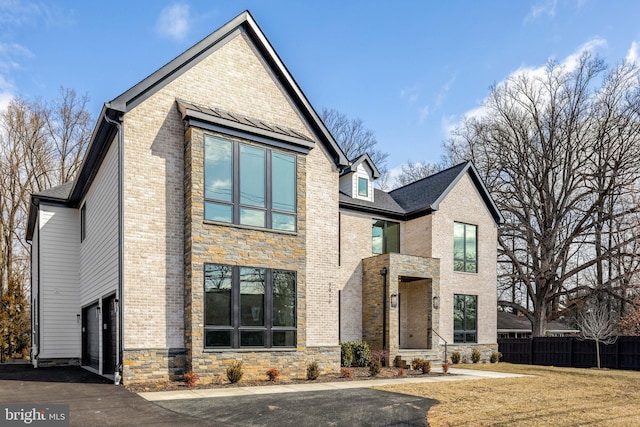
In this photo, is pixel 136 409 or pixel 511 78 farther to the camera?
pixel 511 78

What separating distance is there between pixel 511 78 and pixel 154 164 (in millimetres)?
26597

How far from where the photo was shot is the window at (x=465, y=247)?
74.7ft

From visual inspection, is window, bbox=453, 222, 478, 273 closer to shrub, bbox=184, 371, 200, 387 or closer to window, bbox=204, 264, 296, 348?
window, bbox=204, 264, 296, 348

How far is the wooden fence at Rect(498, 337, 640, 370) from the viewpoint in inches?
822

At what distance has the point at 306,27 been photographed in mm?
12734

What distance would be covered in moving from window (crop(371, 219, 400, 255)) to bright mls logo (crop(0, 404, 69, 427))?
15408 mm

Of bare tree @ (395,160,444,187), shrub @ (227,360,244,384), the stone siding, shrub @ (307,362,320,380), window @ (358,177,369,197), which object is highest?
bare tree @ (395,160,444,187)

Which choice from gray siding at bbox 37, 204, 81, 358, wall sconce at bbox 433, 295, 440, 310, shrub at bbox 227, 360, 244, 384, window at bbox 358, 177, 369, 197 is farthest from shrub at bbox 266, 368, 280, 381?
window at bbox 358, 177, 369, 197

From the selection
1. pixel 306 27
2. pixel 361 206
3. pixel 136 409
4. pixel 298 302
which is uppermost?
pixel 306 27

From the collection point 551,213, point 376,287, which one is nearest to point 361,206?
point 376,287

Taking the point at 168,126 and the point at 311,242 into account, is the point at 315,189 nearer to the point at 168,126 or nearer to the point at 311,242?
the point at 311,242

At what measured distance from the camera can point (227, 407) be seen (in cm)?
941

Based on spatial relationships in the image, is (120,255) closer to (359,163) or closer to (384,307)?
(384,307)

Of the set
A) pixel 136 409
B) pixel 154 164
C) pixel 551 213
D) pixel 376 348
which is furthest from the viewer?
pixel 551 213
